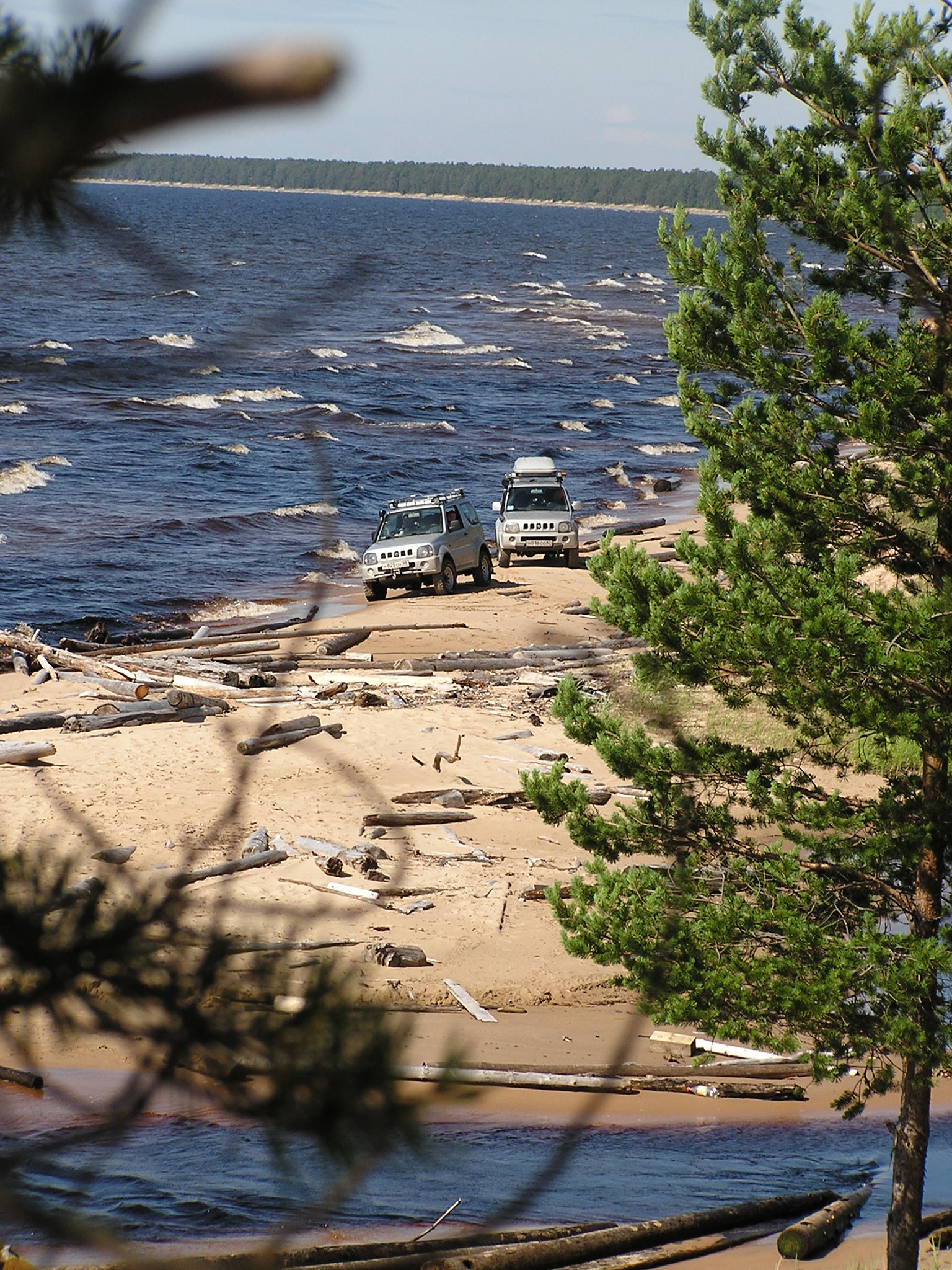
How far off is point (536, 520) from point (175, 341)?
29.0 metres

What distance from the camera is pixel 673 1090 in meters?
10.7

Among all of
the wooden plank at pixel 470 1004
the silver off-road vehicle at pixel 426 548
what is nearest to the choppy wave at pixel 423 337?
the silver off-road vehicle at pixel 426 548

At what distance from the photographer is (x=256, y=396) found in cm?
5669

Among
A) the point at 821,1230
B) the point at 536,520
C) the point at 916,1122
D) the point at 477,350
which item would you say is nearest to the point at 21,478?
the point at 536,520

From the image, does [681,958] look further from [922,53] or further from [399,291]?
[399,291]

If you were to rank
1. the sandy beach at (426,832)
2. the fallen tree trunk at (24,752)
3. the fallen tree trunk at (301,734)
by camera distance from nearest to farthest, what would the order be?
the sandy beach at (426,832)
the fallen tree trunk at (301,734)
the fallen tree trunk at (24,752)

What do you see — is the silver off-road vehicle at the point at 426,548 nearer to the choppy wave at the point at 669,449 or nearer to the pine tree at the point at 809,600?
the pine tree at the point at 809,600

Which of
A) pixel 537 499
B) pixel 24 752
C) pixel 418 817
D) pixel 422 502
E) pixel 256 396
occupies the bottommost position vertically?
pixel 418 817

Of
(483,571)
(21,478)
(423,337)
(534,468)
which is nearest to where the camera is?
(483,571)

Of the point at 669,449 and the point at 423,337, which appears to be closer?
the point at 669,449

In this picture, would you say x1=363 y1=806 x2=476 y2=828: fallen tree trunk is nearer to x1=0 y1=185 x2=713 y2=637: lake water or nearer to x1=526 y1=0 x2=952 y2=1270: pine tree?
x1=0 y1=185 x2=713 y2=637: lake water

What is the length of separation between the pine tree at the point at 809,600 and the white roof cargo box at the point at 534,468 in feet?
78.4

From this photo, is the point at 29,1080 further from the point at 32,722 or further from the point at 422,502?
the point at 422,502

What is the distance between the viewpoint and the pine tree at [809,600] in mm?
7195
